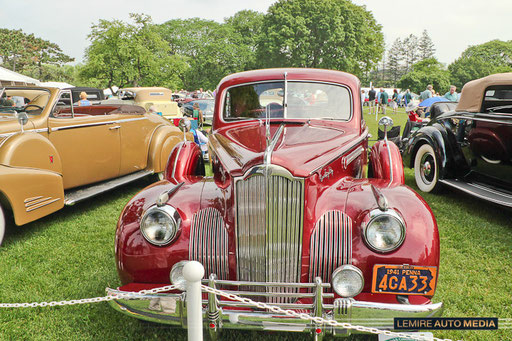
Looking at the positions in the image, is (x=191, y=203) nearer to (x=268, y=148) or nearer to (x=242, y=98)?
(x=268, y=148)

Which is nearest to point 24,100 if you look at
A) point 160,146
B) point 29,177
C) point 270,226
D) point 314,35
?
point 29,177

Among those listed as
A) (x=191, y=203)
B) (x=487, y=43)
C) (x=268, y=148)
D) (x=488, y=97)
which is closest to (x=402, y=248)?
(x=268, y=148)

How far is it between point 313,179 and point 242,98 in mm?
1955

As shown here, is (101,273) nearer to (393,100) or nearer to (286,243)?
(286,243)

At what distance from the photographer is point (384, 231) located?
93.2 inches

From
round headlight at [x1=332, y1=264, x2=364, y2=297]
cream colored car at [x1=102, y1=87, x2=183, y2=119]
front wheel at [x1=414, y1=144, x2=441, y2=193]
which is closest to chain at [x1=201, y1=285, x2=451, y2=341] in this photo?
round headlight at [x1=332, y1=264, x2=364, y2=297]

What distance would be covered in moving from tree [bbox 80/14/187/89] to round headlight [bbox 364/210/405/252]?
A: 25.1m

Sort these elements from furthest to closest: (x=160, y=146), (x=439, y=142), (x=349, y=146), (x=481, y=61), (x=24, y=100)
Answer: (x=481, y=61) → (x=160, y=146) → (x=439, y=142) → (x=24, y=100) → (x=349, y=146)

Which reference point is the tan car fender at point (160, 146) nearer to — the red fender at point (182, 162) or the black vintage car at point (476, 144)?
the red fender at point (182, 162)

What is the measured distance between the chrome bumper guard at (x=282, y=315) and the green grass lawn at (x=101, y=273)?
538mm

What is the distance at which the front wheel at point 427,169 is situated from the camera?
237 inches

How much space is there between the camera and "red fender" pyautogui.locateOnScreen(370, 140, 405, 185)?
3.42 meters

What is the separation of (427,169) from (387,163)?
128 inches

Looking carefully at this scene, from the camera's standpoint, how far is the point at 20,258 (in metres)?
4.05
